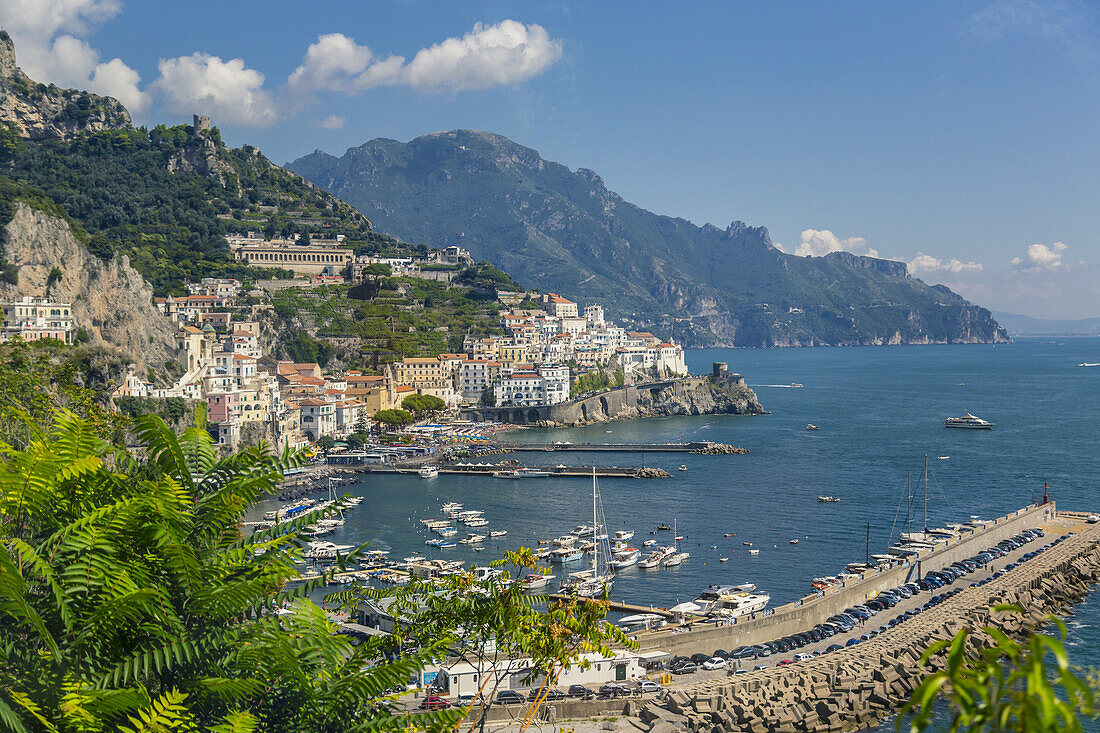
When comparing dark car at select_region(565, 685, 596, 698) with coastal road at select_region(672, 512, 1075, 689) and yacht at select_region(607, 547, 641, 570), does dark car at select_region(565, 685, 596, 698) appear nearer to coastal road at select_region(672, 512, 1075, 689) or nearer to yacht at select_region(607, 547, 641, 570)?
coastal road at select_region(672, 512, 1075, 689)

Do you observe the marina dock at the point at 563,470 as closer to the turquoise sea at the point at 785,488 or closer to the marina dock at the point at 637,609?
the turquoise sea at the point at 785,488

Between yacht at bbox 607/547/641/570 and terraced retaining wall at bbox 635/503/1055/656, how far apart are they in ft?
23.3

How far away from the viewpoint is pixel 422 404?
64750 mm

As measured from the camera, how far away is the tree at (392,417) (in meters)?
59.9

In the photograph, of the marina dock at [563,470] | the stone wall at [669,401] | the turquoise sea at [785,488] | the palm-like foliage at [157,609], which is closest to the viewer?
the palm-like foliage at [157,609]

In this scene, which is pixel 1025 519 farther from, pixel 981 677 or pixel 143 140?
pixel 143 140

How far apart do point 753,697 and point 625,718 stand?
2488 mm

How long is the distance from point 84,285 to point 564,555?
3539 cm

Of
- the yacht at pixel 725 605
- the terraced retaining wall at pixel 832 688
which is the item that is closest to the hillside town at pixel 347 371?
the yacht at pixel 725 605

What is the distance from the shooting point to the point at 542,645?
572cm

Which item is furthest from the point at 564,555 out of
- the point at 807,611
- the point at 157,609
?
the point at 157,609

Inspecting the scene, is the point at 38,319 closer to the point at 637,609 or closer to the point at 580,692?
the point at 637,609

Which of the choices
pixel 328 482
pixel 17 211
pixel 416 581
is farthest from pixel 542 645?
pixel 17 211

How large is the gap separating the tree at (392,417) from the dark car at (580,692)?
44.5 m
